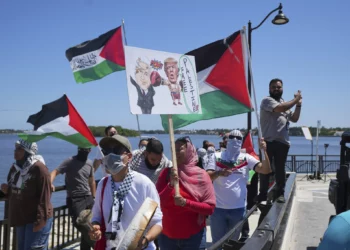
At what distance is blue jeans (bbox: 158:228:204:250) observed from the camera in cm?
423

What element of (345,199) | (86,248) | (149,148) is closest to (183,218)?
(149,148)

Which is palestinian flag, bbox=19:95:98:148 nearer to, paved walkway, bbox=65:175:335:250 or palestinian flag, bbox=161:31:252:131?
palestinian flag, bbox=161:31:252:131

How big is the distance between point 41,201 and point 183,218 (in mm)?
2005

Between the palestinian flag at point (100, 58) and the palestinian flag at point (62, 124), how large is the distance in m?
2.89

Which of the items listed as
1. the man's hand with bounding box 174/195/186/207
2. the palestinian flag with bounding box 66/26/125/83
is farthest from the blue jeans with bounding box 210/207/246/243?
the palestinian flag with bounding box 66/26/125/83

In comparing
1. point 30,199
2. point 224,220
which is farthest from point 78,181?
point 224,220

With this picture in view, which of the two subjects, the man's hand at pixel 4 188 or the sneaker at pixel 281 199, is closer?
the man's hand at pixel 4 188

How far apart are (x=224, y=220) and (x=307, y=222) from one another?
11.7 feet

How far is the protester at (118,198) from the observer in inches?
119

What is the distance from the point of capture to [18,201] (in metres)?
5.19

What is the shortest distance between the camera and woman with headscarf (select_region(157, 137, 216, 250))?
118cm

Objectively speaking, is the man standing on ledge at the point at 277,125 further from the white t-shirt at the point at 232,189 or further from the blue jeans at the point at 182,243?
the blue jeans at the point at 182,243

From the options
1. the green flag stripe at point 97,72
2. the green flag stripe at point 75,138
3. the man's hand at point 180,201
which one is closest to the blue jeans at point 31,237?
the green flag stripe at point 75,138

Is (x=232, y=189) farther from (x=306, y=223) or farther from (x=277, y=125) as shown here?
(x=306, y=223)
